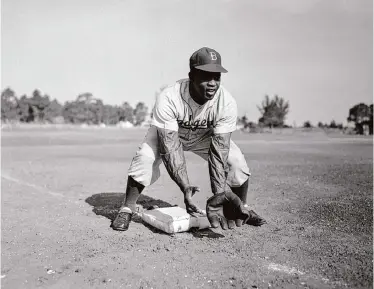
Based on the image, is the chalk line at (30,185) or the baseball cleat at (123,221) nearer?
the baseball cleat at (123,221)

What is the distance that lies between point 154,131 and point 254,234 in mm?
1621

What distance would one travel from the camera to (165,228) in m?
4.08

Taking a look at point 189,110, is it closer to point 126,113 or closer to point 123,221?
point 123,221

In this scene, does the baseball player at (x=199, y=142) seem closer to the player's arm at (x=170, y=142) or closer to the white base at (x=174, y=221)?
the player's arm at (x=170, y=142)

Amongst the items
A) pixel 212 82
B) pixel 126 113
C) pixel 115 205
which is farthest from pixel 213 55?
pixel 126 113

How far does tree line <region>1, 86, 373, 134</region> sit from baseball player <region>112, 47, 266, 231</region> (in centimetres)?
5177

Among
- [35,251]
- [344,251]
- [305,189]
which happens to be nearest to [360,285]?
[344,251]

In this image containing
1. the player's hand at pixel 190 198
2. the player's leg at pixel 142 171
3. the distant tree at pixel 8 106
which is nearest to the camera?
the player's hand at pixel 190 198

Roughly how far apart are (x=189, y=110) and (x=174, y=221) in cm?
120

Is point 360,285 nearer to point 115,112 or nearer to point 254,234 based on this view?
point 254,234

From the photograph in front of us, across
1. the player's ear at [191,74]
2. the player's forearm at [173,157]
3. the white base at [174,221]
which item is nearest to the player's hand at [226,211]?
the player's forearm at [173,157]

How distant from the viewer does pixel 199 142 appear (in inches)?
183

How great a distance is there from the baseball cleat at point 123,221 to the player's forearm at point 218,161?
Answer: 43.9 inches

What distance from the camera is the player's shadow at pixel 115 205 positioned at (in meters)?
4.13
